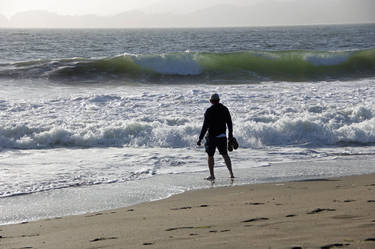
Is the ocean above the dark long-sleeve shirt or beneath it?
beneath

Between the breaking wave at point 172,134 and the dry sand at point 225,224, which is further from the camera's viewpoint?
the breaking wave at point 172,134

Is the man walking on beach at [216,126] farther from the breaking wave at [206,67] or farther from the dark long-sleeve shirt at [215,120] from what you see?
the breaking wave at [206,67]

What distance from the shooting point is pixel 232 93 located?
61.2ft

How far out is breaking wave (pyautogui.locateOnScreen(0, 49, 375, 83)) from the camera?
25531 millimetres

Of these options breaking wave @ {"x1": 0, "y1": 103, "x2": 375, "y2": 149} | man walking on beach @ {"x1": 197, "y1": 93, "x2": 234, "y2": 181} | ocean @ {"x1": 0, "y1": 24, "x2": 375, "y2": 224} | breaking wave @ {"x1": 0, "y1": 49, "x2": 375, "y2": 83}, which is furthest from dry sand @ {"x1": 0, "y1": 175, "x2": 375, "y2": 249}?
breaking wave @ {"x1": 0, "y1": 49, "x2": 375, "y2": 83}

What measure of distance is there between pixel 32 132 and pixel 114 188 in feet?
18.1

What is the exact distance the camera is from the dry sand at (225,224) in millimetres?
4750

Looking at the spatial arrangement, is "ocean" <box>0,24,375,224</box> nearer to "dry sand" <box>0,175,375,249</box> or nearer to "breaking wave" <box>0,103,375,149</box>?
"breaking wave" <box>0,103,375,149</box>

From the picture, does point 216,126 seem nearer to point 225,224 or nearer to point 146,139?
point 146,139

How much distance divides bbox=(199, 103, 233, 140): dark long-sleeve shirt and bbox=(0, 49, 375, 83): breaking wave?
51.7 ft

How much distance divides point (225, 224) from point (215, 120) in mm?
4034

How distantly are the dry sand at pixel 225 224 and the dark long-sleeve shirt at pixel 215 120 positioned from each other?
6.54 feet

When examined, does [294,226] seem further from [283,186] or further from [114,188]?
[114,188]

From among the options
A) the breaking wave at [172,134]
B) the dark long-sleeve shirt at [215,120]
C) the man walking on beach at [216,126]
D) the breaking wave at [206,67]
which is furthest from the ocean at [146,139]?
the breaking wave at [206,67]
